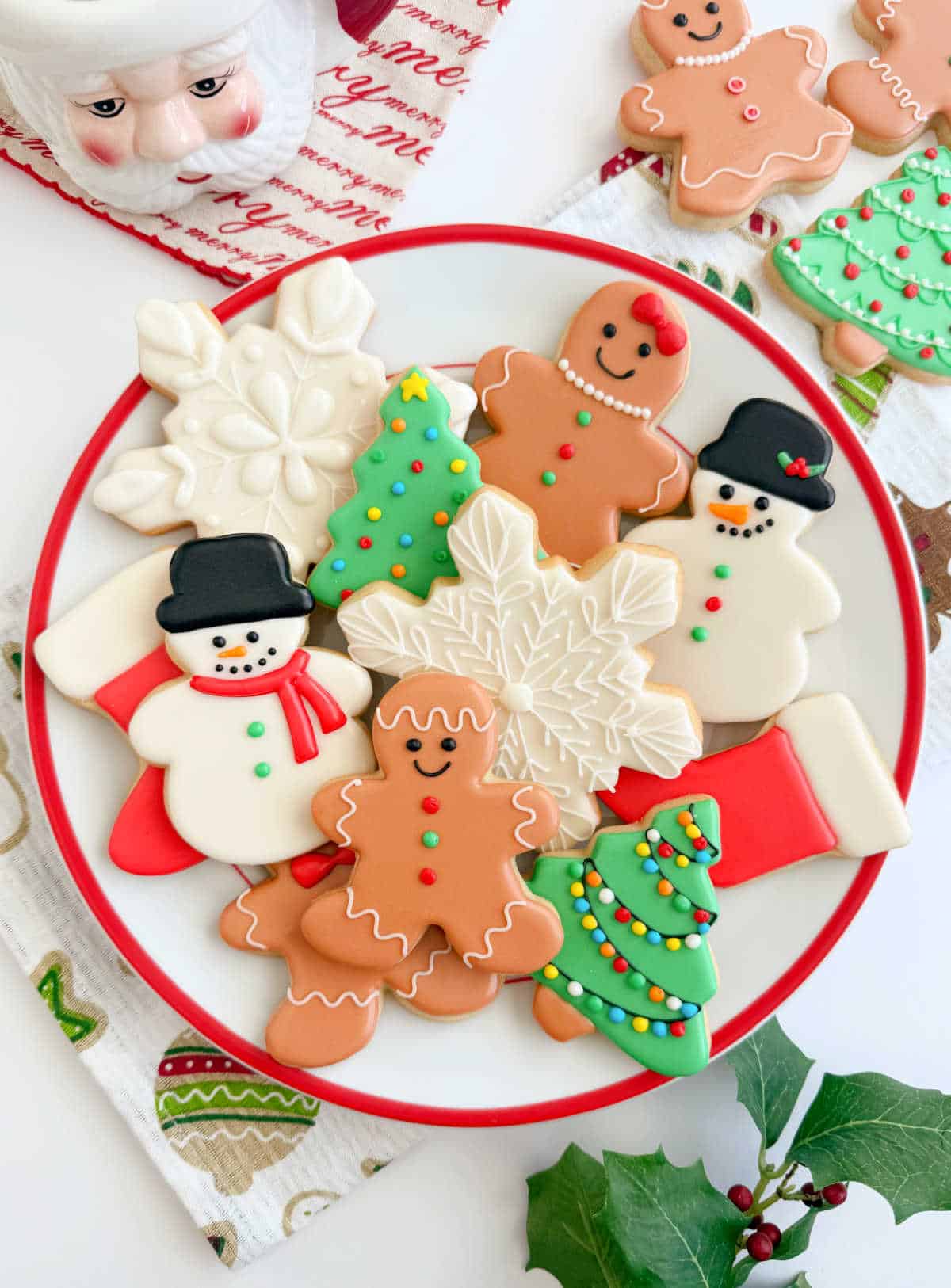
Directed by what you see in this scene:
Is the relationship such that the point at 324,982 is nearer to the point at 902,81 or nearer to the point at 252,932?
the point at 252,932

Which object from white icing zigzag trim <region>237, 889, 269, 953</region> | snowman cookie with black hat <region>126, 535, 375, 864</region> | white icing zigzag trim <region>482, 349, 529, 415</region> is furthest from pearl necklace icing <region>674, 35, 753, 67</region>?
white icing zigzag trim <region>237, 889, 269, 953</region>

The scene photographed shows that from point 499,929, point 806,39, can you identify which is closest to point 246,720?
point 499,929

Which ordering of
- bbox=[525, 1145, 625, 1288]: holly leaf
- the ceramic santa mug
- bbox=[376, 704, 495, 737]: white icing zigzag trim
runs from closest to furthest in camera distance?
the ceramic santa mug
bbox=[376, 704, 495, 737]: white icing zigzag trim
bbox=[525, 1145, 625, 1288]: holly leaf

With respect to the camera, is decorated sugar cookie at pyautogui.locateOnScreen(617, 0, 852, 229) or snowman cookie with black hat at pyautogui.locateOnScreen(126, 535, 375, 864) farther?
decorated sugar cookie at pyautogui.locateOnScreen(617, 0, 852, 229)

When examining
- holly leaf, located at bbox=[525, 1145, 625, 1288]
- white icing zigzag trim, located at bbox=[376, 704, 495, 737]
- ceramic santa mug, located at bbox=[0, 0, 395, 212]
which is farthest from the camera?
holly leaf, located at bbox=[525, 1145, 625, 1288]

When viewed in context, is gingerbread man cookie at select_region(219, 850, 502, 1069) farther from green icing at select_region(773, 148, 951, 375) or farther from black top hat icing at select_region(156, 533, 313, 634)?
green icing at select_region(773, 148, 951, 375)

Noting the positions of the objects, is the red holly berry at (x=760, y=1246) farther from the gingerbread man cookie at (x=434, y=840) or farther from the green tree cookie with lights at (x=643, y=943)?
the gingerbread man cookie at (x=434, y=840)

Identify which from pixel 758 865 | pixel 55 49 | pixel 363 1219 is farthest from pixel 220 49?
pixel 363 1219

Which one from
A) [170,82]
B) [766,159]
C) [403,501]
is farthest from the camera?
[766,159]
